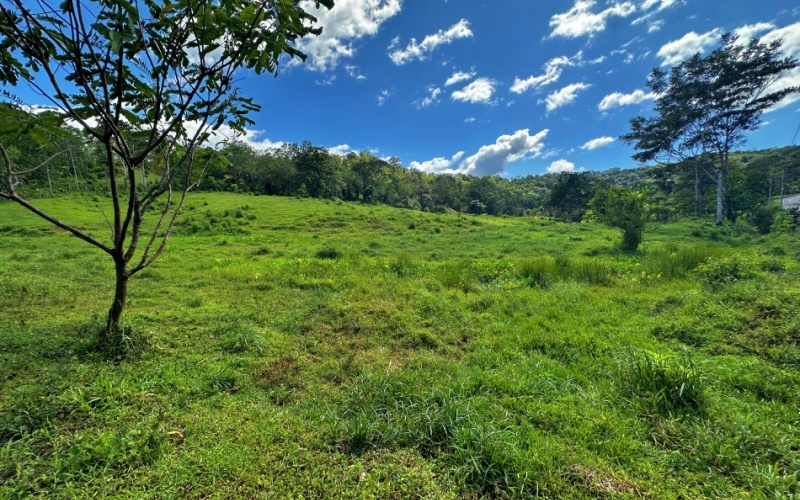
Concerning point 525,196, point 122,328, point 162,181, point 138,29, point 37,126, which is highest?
point 525,196

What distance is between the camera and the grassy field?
252 cm

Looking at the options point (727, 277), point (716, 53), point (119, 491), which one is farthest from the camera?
point (716, 53)

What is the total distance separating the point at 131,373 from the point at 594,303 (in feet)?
26.4

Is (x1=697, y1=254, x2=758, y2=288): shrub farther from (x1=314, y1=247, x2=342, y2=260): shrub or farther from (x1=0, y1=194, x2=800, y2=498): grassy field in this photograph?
(x1=314, y1=247, x2=342, y2=260): shrub

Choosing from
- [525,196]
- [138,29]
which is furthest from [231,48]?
[525,196]

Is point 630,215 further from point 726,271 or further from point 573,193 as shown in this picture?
point 573,193

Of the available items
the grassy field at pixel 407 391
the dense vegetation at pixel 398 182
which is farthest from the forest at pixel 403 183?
the grassy field at pixel 407 391

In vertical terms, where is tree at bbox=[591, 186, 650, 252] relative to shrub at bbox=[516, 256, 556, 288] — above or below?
above

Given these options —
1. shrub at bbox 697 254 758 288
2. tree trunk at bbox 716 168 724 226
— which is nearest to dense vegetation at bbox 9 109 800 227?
tree trunk at bbox 716 168 724 226

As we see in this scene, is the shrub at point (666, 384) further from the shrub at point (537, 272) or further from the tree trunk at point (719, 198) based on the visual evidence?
the tree trunk at point (719, 198)

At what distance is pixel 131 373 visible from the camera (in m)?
3.72

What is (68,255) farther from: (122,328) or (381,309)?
(381,309)

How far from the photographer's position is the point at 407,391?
3756 mm

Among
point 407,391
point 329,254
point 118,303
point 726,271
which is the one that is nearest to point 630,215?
point 726,271
